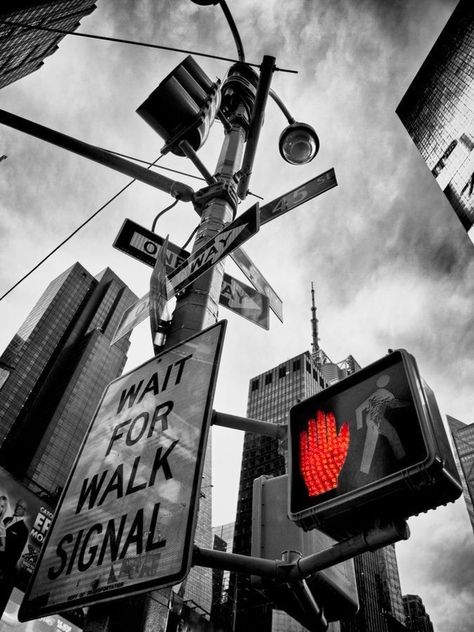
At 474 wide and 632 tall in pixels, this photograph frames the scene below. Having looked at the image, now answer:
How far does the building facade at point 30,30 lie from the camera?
38.0m

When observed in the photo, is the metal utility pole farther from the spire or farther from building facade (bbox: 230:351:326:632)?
the spire

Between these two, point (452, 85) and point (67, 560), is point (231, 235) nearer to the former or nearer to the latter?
point (67, 560)

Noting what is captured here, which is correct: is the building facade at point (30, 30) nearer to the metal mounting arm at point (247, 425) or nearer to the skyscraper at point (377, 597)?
the metal mounting arm at point (247, 425)

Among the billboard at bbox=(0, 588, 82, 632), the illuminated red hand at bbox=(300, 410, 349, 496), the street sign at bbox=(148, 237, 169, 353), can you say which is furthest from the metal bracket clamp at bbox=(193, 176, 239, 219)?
the billboard at bbox=(0, 588, 82, 632)

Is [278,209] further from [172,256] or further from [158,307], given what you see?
[158,307]

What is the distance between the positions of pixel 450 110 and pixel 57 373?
423 feet

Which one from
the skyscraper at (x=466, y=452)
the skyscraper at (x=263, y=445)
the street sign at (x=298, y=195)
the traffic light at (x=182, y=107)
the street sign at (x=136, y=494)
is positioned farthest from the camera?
the skyscraper at (x=466, y=452)

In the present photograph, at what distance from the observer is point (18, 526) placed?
19.8 meters

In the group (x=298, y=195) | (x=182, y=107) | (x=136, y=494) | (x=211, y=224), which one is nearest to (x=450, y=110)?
(x=182, y=107)

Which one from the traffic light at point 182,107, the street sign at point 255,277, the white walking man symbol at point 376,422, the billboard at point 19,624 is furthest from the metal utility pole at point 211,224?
the billboard at point 19,624

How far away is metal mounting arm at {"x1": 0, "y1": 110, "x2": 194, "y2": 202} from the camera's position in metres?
5.14

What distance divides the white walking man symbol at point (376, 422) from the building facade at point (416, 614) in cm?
19779

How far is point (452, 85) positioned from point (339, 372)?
3954 inches

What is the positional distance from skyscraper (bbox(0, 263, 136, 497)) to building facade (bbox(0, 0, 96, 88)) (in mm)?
76254
